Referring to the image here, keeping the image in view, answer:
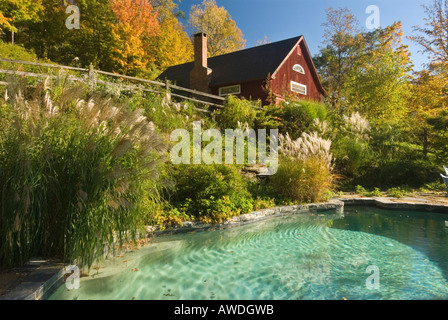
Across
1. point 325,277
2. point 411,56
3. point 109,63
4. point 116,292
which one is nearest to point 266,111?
point 325,277

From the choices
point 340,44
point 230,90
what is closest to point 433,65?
point 340,44

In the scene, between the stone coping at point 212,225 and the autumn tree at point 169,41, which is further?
the autumn tree at point 169,41

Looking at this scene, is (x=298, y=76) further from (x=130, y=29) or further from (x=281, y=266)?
(x=281, y=266)

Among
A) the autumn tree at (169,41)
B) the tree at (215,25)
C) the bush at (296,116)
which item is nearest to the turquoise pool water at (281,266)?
the bush at (296,116)

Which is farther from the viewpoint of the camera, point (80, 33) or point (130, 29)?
point (80, 33)

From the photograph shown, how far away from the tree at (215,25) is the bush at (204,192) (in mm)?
23498

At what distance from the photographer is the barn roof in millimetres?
16828

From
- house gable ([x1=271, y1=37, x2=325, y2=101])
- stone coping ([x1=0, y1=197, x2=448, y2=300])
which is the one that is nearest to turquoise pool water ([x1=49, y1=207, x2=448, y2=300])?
stone coping ([x1=0, y1=197, x2=448, y2=300])

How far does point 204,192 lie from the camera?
5.20m

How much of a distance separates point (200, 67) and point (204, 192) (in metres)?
14.1

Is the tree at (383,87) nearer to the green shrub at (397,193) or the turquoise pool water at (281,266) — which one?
the green shrub at (397,193)

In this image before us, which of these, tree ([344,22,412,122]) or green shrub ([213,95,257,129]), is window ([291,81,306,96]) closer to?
tree ([344,22,412,122])

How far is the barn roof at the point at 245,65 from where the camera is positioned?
1683cm

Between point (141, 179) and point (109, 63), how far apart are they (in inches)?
672
